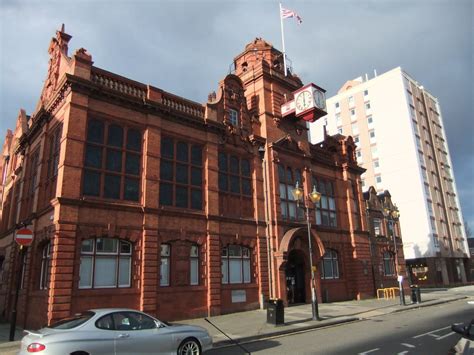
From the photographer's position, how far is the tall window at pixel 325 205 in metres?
29.8

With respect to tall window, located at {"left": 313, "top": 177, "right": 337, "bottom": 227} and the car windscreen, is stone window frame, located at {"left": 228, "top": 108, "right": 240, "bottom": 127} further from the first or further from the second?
the car windscreen

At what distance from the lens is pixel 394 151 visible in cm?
6425

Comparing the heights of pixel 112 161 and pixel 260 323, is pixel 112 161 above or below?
above

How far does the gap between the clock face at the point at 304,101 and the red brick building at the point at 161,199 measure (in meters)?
1.59

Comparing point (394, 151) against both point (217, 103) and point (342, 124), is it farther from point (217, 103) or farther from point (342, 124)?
point (217, 103)

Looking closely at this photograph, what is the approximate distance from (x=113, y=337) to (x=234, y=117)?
1870 cm

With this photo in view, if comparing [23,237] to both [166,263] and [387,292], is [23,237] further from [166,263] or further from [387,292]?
[387,292]

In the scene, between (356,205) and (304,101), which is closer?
(304,101)

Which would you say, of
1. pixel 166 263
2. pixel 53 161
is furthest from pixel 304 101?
pixel 53 161

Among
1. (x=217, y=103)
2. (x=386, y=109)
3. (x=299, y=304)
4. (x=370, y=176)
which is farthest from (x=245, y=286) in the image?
(x=386, y=109)

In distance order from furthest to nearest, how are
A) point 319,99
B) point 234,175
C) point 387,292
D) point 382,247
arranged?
point 382,247
point 387,292
point 319,99
point 234,175

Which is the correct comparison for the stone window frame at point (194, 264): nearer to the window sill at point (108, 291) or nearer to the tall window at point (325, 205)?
the window sill at point (108, 291)

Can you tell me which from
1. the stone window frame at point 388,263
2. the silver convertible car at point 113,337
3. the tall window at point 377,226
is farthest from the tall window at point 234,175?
the stone window frame at point 388,263

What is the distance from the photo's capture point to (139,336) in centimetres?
909
